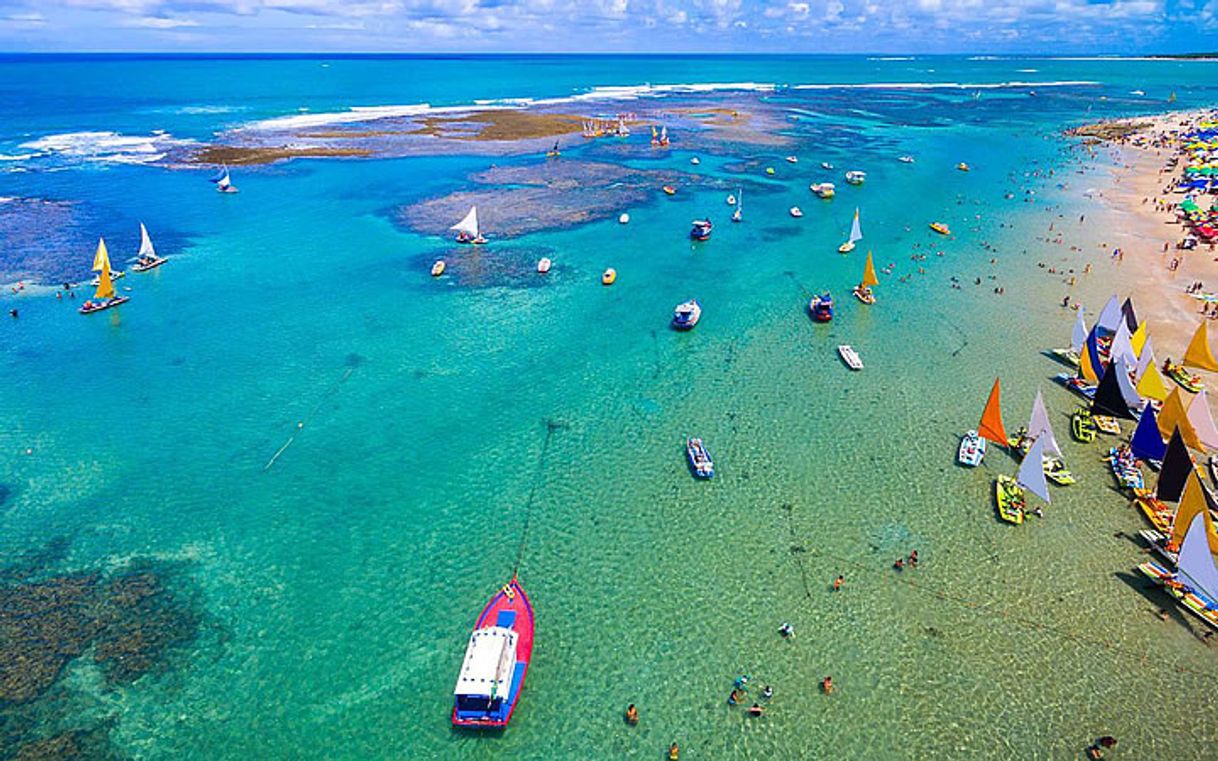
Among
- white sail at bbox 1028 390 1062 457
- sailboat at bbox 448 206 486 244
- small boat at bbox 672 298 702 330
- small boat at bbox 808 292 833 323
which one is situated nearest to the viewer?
white sail at bbox 1028 390 1062 457

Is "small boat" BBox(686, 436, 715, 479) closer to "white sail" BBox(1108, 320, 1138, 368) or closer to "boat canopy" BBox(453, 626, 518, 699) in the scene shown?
"boat canopy" BBox(453, 626, 518, 699)

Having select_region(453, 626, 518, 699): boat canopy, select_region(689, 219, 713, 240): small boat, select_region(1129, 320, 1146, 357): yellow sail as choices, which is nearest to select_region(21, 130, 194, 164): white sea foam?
select_region(689, 219, 713, 240): small boat

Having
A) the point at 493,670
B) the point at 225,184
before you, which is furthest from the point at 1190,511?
the point at 225,184

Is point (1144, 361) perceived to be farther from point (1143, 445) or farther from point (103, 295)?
point (103, 295)

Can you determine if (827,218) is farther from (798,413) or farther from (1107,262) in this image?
(798,413)

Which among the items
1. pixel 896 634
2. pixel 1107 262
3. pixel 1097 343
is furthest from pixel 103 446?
pixel 1107 262

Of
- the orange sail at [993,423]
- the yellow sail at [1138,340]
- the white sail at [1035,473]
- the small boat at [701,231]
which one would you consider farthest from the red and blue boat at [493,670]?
the small boat at [701,231]
